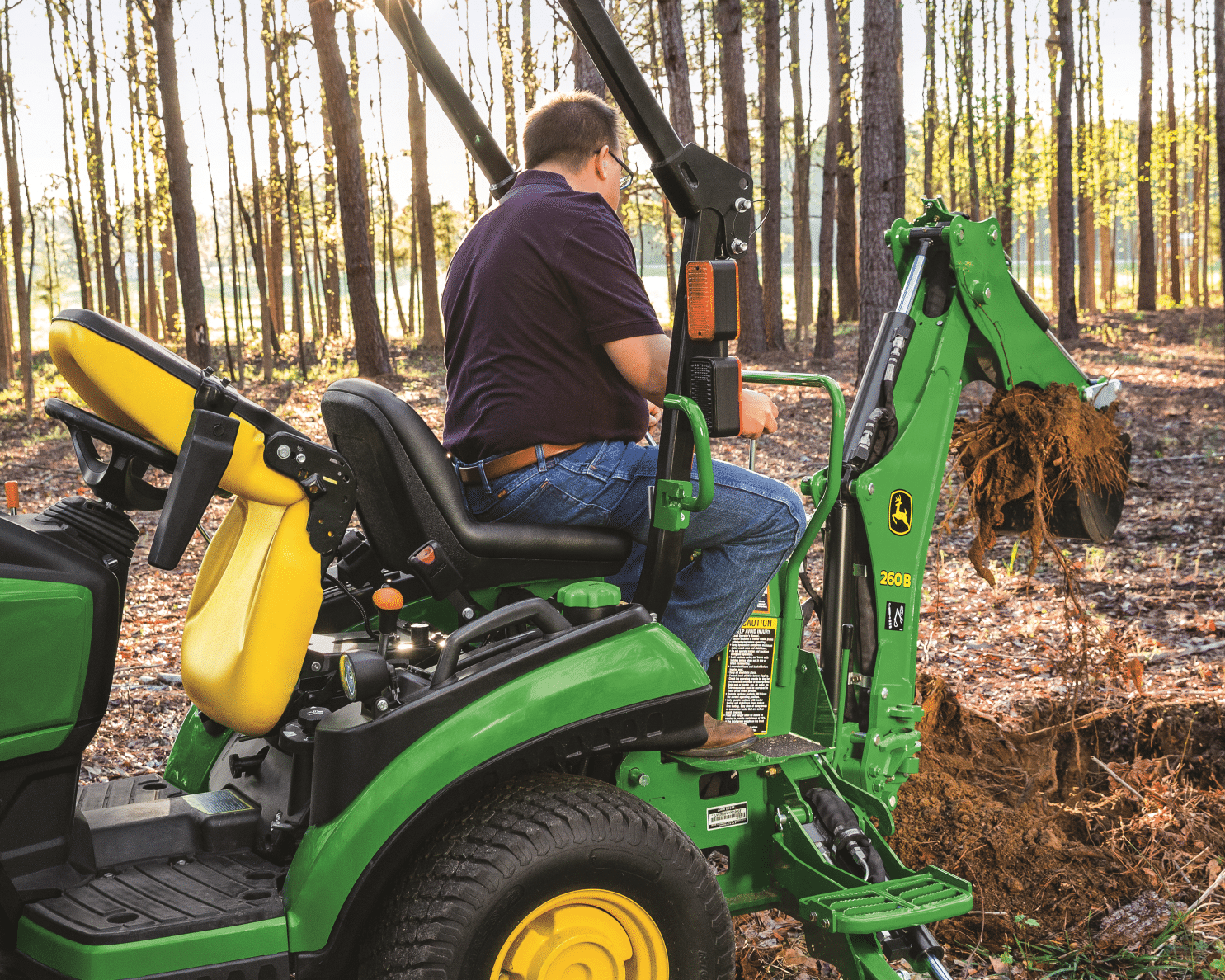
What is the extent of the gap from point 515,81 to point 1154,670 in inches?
829

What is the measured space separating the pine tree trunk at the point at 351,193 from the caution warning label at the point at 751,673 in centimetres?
1248

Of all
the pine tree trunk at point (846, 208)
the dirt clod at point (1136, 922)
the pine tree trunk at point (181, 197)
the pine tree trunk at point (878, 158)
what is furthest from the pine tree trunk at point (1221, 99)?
the dirt clod at point (1136, 922)

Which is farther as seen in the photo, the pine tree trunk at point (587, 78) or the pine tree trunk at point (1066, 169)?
the pine tree trunk at point (1066, 169)

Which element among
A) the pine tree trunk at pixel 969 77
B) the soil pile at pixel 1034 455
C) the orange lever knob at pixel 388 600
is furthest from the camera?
the pine tree trunk at pixel 969 77

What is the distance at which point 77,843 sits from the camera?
92.5 inches

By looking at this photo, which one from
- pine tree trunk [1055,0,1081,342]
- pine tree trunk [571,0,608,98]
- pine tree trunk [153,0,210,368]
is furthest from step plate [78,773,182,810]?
pine tree trunk [1055,0,1081,342]

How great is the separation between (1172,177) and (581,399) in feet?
102

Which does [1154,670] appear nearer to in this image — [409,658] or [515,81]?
[409,658]

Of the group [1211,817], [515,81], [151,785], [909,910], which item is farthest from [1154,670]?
[515,81]

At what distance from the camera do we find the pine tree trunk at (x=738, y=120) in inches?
547

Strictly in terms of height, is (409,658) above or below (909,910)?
above

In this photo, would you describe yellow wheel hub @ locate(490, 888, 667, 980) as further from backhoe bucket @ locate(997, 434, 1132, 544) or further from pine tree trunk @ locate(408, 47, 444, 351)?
pine tree trunk @ locate(408, 47, 444, 351)

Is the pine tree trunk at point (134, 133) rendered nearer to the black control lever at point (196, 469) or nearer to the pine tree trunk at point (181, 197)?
the pine tree trunk at point (181, 197)

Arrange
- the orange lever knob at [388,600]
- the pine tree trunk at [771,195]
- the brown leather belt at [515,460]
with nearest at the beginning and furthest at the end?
the orange lever knob at [388,600] → the brown leather belt at [515,460] → the pine tree trunk at [771,195]
